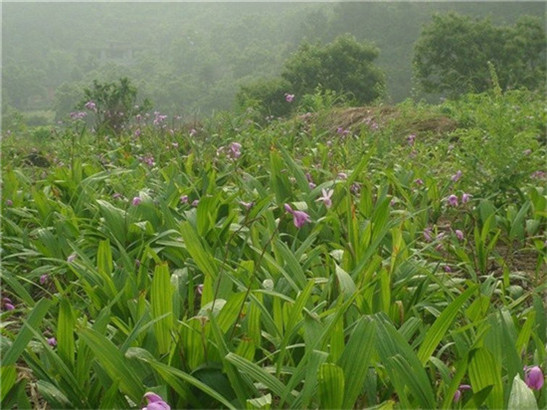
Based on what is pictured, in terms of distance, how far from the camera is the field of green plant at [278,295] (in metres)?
1.35

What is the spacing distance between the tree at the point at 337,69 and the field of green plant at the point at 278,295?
22300 mm

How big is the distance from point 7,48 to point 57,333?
53559mm

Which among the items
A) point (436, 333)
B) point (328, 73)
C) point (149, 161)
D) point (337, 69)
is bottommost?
point (328, 73)

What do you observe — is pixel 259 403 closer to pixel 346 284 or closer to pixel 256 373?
pixel 256 373

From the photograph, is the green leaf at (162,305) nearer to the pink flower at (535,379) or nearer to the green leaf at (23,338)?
the green leaf at (23,338)

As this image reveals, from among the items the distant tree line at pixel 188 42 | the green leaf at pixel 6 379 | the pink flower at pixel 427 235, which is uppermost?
the green leaf at pixel 6 379

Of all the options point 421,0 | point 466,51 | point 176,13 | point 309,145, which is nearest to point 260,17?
point 176,13

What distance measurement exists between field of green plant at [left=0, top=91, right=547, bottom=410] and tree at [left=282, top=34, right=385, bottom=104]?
22.3 meters

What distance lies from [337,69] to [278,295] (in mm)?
26073

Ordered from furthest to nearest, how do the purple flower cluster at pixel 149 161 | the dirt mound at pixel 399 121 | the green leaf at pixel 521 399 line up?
the dirt mound at pixel 399 121 → the purple flower cluster at pixel 149 161 → the green leaf at pixel 521 399

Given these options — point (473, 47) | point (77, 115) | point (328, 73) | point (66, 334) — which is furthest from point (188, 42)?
point (66, 334)

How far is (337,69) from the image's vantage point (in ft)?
88.4

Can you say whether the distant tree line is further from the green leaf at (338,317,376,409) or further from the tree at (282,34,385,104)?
the green leaf at (338,317,376,409)

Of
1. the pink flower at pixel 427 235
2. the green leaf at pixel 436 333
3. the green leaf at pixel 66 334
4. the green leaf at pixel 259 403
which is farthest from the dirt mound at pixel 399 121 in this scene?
the green leaf at pixel 259 403
